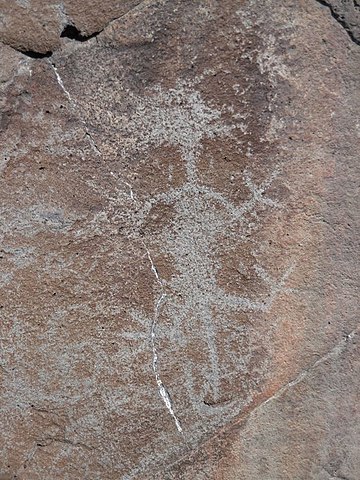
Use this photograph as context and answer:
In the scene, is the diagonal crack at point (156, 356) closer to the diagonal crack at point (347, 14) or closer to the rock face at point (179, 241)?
the rock face at point (179, 241)

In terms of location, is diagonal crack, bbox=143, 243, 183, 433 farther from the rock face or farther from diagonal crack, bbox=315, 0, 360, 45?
diagonal crack, bbox=315, 0, 360, 45

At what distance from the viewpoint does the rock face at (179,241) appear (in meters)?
2.01

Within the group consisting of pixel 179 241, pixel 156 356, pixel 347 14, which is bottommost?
pixel 156 356

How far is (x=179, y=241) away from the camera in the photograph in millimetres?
2104

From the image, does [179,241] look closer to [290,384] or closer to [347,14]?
[290,384]

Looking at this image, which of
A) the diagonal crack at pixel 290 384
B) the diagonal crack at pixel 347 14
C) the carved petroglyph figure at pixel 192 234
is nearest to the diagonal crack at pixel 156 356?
the carved petroglyph figure at pixel 192 234

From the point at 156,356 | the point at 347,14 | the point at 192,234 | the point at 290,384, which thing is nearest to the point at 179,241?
the point at 192,234

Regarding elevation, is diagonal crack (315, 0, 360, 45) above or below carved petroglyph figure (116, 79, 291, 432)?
above

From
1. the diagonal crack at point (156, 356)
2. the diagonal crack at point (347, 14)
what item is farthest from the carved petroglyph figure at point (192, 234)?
the diagonal crack at point (347, 14)

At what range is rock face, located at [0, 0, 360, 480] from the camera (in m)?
2.01

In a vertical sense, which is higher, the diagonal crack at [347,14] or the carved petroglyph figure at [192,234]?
the diagonal crack at [347,14]

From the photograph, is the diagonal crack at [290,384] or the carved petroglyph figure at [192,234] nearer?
the carved petroglyph figure at [192,234]

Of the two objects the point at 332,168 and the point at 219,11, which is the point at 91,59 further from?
the point at 332,168

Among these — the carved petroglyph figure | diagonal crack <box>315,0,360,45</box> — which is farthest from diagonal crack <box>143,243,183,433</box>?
diagonal crack <box>315,0,360,45</box>
